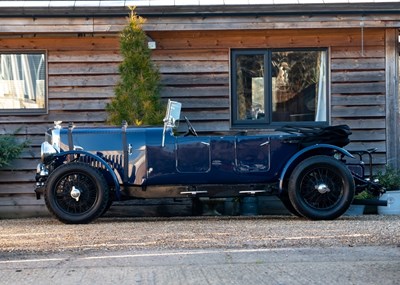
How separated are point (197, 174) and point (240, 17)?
280 cm

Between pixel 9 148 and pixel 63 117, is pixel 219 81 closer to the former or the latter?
pixel 63 117

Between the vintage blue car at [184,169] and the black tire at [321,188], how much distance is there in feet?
0.04

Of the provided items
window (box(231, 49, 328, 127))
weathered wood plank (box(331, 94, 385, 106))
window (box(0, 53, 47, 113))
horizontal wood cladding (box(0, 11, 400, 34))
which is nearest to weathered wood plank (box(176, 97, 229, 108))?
window (box(231, 49, 328, 127))

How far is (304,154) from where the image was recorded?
31.9 feet

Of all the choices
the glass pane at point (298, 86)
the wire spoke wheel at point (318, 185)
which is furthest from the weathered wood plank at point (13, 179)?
the wire spoke wheel at point (318, 185)

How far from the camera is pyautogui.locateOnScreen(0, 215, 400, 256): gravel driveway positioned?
7645 millimetres

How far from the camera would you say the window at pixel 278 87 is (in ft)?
38.5

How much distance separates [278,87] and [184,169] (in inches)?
117

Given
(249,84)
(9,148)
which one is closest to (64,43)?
(9,148)

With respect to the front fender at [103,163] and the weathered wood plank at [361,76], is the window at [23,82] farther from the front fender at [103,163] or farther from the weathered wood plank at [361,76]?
the weathered wood plank at [361,76]

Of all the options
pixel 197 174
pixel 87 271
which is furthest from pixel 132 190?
pixel 87 271

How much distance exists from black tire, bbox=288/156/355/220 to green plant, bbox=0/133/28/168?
4423mm

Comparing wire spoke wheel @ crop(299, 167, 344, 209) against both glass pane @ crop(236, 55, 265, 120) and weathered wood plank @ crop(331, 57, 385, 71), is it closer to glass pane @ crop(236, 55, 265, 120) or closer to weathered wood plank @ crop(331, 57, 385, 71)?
glass pane @ crop(236, 55, 265, 120)

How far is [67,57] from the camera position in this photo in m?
11.7
